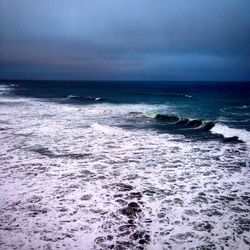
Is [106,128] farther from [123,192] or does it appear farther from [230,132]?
[123,192]

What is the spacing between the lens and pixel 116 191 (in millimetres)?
9461

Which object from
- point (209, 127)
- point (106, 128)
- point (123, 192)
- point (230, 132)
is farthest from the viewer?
point (209, 127)

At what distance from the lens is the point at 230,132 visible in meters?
20.0

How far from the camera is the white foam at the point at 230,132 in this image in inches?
719

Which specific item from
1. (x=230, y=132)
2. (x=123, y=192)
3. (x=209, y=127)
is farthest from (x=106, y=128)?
(x=123, y=192)

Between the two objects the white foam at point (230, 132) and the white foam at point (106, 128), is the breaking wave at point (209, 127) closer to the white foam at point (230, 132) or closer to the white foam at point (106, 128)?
the white foam at point (230, 132)

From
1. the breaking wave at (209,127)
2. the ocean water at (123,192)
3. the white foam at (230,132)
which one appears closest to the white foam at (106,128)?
the ocean water at (123,192)

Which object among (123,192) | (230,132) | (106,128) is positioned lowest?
(123,192)

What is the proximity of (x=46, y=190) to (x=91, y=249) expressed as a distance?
3726 millimetres

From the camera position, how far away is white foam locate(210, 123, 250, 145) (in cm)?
1825

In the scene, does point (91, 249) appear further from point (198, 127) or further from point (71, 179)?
point (198, 127)

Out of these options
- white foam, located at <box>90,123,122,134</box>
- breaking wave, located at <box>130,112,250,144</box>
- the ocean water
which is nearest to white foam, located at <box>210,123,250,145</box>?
breaking wave, located at <box>130,112,250,144</box>

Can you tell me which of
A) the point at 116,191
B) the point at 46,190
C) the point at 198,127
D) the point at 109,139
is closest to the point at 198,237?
the point at 116,191

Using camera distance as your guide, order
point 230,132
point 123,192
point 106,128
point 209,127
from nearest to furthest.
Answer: point 123,192 < point 230,132 < point 106,128 < point 209,127
